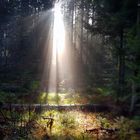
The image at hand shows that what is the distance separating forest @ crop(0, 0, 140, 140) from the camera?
42.1ft

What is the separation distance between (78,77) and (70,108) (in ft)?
57.1

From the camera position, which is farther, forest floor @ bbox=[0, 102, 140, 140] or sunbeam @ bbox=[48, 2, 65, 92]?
sunbeam @ bbox=[48, 2, 65, 92]

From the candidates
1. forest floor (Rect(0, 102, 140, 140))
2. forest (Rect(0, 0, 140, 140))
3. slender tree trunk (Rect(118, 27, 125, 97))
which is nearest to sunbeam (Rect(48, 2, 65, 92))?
forest (Rect(0, 0, 140, 140))

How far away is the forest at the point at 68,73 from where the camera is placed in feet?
42.1

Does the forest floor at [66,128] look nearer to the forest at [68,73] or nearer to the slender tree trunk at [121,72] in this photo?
the forest at [68,73]

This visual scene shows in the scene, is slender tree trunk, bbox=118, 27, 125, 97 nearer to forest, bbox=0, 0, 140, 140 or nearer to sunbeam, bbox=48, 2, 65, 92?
forest, bbox=0, 0, 140, 140

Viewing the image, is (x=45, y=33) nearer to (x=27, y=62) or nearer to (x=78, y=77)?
(x=27, y=62)

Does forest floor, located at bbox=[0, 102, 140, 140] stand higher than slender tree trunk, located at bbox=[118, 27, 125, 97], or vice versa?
slender tree trunk, located at bbox=[118, 27, 125, 97]

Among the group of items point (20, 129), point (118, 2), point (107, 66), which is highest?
point (118, 2)

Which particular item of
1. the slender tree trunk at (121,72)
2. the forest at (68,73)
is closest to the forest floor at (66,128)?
the forest at (68,73)

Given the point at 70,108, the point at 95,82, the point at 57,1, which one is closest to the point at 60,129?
the point at 70,108

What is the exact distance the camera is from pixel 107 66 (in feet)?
142

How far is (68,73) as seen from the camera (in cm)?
3906

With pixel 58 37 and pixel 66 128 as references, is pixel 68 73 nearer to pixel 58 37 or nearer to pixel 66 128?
pixel 58 37
